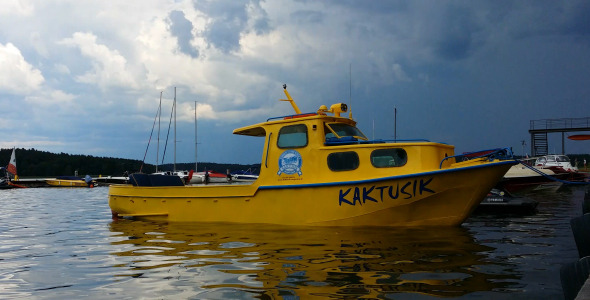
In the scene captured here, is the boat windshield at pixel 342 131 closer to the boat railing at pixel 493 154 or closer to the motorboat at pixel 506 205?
the boat railing at pixel 493 154

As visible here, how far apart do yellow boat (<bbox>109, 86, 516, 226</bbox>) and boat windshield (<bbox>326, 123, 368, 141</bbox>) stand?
3 centimetres

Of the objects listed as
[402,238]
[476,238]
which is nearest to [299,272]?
[402,238]

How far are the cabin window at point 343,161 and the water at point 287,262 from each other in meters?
1.39

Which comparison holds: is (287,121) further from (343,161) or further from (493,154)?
(493,154)

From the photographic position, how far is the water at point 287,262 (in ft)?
18.0

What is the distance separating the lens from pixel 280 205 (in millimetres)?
10594

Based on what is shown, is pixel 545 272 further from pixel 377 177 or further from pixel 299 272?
pixel 377 177

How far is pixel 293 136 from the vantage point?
35.2 ft

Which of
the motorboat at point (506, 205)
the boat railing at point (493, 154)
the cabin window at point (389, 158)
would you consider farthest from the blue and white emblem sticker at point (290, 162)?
the motorboat at point (506, 205)

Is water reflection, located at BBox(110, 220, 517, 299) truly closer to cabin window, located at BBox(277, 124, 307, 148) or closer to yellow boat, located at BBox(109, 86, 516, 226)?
yellow boat, located at BBox(109, 86, 516, 226)

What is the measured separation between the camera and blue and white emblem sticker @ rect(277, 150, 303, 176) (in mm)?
10461

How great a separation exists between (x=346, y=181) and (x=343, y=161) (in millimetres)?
582

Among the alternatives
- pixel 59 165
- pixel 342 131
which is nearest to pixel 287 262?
pixel 342 131

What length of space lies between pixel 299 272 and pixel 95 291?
2675 mm
